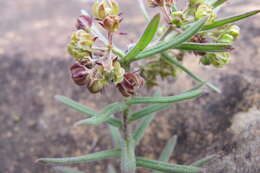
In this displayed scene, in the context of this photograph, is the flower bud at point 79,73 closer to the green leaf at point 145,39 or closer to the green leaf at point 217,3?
the green leaf at point 145,39

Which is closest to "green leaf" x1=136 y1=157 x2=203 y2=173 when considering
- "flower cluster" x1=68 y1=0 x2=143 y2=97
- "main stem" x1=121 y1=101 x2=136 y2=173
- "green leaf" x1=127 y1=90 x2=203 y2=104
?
"main stem" x1=121 y1=101 x2=136 y2=173

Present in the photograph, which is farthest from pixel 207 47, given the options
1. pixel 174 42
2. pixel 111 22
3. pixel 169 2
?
pixel 111 22

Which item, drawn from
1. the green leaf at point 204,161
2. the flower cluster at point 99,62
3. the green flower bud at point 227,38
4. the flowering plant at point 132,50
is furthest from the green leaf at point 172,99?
the green leaf at point 204,161

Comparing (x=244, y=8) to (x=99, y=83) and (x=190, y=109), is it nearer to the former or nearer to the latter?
(x=190, y=109)

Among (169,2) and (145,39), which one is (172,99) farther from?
(169,2)

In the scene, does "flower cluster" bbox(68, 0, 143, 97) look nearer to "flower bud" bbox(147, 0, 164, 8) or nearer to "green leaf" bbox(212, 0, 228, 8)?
"flower bud" bbox(147, 0, 164, 8)

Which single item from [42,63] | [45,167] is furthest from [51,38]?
[45,167]
